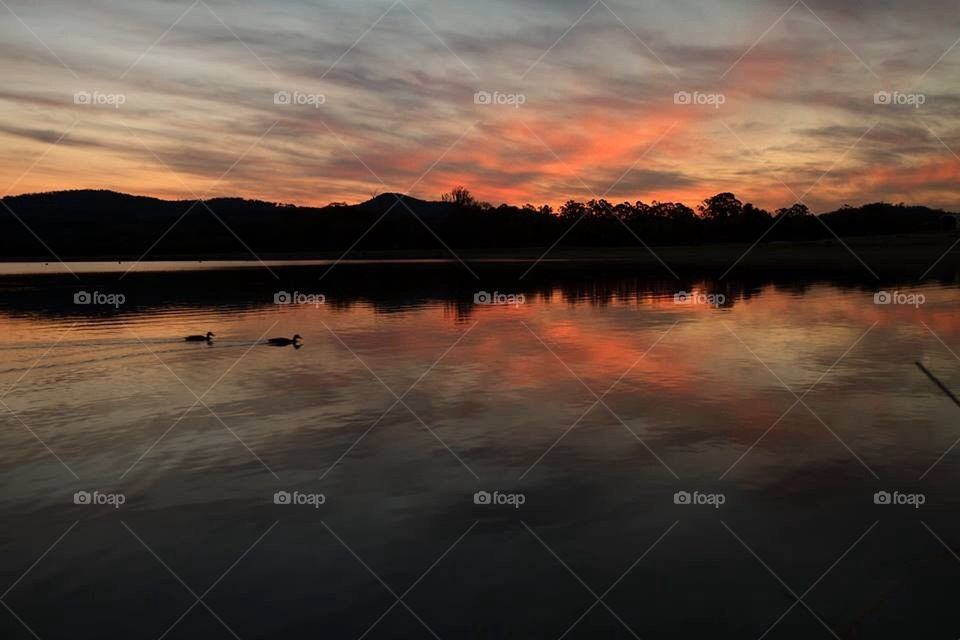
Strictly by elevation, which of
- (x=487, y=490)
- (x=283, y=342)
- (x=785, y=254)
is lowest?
(x=487, y=490)

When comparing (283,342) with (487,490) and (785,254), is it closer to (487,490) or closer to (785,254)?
(487,490)

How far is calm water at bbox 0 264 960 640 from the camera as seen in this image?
8594mm

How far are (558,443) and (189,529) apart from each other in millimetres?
7273

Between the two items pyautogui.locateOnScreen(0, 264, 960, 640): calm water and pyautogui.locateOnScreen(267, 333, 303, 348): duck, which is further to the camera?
pyautogui.locateOnScreen(267, 333, 303, 348): duck

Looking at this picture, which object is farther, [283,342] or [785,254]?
[785,254]

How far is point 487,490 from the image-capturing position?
12328mm

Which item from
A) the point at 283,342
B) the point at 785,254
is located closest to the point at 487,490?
the point at 283,342

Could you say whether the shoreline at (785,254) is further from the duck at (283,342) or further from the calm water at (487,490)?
the calm water at (487,490)

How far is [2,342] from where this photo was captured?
32.0 meters

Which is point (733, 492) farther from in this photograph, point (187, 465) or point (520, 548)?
point (187, 465)

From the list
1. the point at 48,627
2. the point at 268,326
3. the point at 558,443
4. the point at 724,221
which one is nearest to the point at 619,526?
the point at 558,443

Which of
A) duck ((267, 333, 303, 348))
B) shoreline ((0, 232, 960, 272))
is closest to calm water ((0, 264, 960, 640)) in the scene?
duck ((267, 333, 303, 348))

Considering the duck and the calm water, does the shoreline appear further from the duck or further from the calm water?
the calm water

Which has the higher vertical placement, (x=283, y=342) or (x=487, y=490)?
(x=283, y=342)
